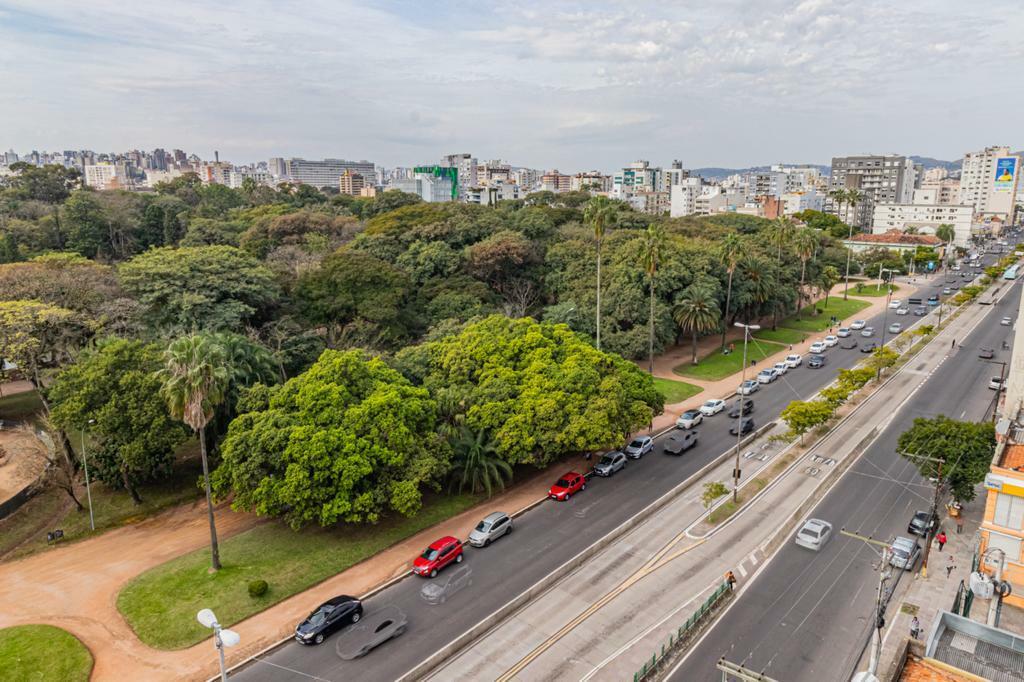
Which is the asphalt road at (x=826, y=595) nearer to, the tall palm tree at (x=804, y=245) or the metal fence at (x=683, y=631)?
the metal fence at (x=683, y=631)

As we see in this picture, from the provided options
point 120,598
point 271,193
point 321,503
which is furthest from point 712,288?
point 271,193

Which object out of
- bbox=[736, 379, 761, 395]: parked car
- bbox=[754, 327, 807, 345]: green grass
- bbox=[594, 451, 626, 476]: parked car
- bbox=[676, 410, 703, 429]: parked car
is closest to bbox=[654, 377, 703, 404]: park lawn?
bbox=[736, 379, 761, 395]: parked car

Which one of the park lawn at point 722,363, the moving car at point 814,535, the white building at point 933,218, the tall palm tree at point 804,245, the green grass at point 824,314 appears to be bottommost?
the moving car at point 814,535

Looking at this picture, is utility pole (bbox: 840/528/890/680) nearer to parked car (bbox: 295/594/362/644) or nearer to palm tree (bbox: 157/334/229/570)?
parked car (bbox: 295/594/362/644)

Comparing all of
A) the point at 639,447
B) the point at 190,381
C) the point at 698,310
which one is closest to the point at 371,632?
the point at 190,381

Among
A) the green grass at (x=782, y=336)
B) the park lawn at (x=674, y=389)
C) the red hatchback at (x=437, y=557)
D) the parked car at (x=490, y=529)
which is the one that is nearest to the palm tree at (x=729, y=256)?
the green grass at (x=782, y=336)

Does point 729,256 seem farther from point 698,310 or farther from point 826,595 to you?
point 826,595

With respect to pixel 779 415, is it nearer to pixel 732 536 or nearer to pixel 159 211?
pixel 732 536

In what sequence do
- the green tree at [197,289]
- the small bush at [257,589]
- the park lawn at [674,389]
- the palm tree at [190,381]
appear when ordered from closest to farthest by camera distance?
the palm tree at [190,381] → the small bush at [257,589] → the green tree at [197,289] → the park lawn at [674,389]
